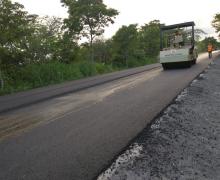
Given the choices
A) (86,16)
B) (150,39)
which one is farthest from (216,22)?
(86,16)

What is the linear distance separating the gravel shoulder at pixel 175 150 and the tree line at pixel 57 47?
10.7 m

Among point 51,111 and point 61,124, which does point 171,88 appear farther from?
point 61,124

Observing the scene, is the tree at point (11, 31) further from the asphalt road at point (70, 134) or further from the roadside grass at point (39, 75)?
the asphalt road at point (70, 134)

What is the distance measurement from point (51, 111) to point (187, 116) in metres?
3.99

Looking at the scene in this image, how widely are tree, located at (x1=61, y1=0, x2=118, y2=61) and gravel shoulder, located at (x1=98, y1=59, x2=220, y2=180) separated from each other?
1765 cm

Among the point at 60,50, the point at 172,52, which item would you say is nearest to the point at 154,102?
the point at 172,52

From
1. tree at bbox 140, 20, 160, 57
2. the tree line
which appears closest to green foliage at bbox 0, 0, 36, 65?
the tree line

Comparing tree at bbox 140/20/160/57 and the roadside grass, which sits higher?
tree at bbox 140/20/160/57

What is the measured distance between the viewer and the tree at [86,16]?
966 inches

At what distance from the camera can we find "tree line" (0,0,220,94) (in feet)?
52.2

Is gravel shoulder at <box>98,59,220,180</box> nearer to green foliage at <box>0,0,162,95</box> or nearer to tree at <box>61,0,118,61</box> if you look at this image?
green foliage at <box>0,0,162,95</box>

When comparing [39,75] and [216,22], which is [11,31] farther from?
[216,22]

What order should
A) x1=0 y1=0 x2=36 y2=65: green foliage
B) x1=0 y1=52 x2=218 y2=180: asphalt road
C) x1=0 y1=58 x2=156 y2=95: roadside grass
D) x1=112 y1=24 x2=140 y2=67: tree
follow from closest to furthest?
x1=0 y1=52 x2=218 y2=180: asphalt road, x1=0 y1=0 x2=36 y2=65: green foliage, x1=0 y1=58 x2=156 y2=95: roadside grass, x1=112 y1=24 x2=140 y2=67: tree

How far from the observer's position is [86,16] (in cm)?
2492
